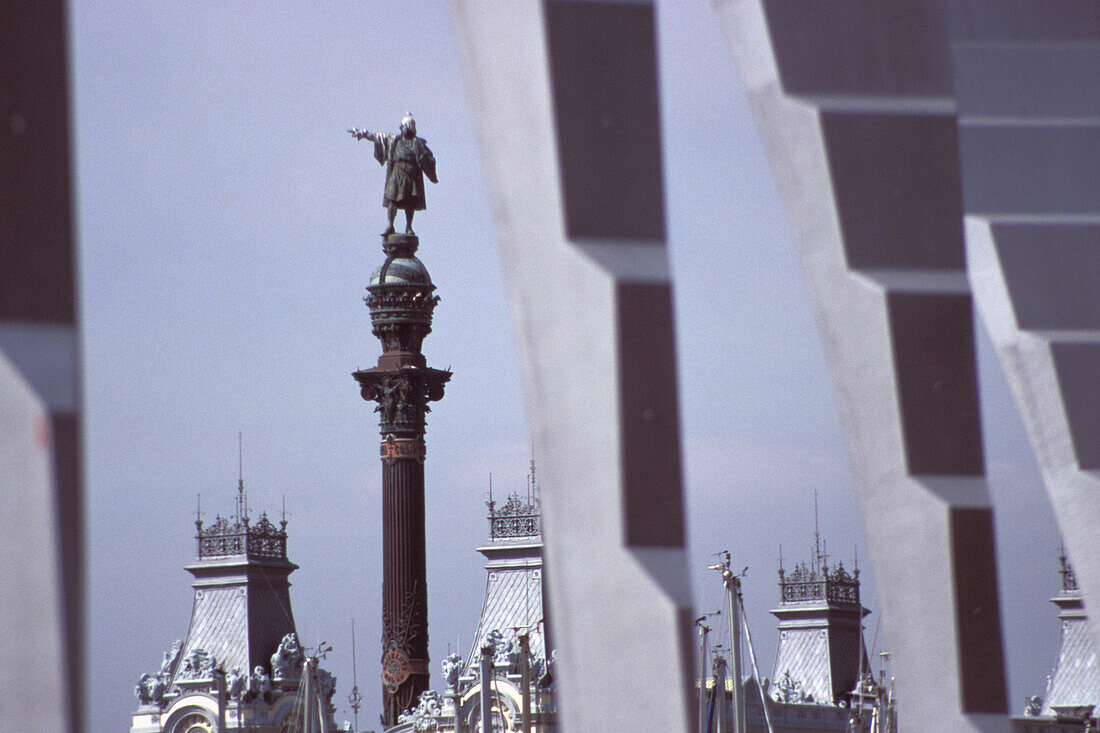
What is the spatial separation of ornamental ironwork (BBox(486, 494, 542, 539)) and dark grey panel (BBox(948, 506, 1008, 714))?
44052mm

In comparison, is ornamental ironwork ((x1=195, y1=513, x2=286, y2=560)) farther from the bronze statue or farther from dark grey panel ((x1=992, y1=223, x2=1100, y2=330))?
dark grey panel ((x1=992, y1=223, x2=1100, y2=330))

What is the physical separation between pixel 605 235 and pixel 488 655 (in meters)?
33.0

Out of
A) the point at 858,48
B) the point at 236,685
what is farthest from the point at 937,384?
the point at 236,685

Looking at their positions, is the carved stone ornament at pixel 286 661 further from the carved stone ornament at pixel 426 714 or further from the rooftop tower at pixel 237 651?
the carved stone ornament at pixel 426 714

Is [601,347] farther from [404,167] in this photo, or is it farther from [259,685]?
[259,685]

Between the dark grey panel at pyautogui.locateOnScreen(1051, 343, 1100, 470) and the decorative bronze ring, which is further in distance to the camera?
the decorative bronze ring

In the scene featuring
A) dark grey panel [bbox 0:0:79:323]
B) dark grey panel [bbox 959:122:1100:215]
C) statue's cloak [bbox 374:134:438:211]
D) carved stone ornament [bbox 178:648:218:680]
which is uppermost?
statue's cloak [bbox 374:134:438:211]

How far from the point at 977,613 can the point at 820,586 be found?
62.4m

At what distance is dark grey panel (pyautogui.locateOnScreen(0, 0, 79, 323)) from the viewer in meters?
8.39

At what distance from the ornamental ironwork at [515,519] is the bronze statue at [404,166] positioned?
13.1m

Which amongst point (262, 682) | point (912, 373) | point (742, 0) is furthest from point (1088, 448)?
point (262, 682)

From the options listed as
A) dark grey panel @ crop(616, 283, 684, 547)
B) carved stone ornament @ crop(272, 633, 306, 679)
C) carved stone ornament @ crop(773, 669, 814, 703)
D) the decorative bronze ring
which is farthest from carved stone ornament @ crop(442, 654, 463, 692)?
dark grey panel @ crop(616, 283, 684, 547)

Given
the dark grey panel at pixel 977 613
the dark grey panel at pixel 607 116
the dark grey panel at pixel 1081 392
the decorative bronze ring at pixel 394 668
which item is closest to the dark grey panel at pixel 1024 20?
the dark grey panel at pixel 1081 392

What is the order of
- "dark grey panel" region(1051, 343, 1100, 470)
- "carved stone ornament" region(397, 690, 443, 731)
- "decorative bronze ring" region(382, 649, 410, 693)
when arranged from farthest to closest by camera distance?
"decorative bronze ring" region(382, 649, 410, 693)
"carved stone ornament" region(397, 690, 443, 731)
"dark grey panel" region(1051, 343, 1100, 470)
